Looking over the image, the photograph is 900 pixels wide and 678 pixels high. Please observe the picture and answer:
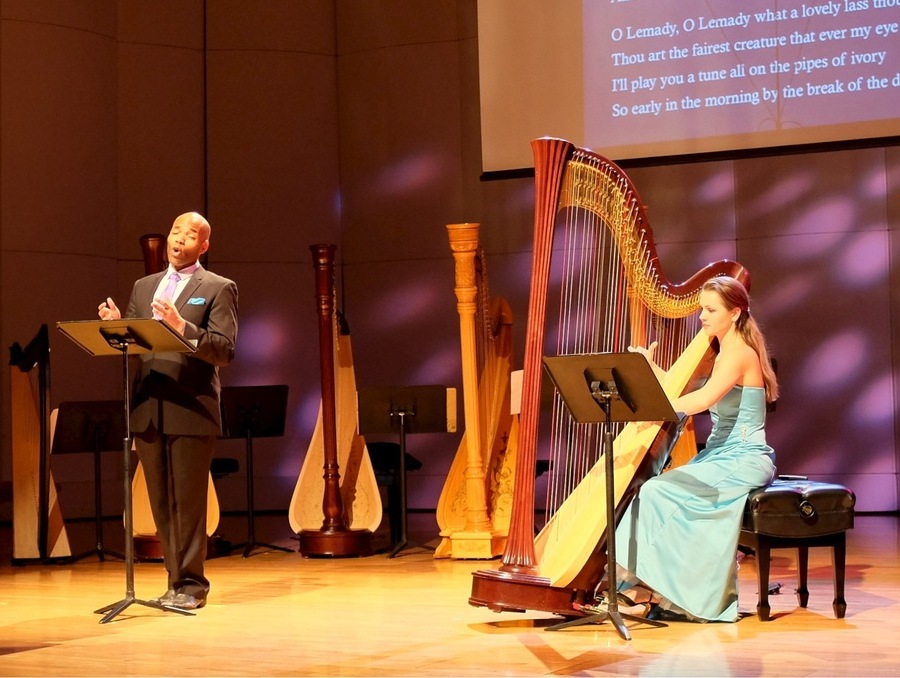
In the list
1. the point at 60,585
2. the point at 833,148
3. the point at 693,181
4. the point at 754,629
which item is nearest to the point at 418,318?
the point at 693,181

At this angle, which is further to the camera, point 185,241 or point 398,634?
point 185,241

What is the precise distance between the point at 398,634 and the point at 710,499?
1.15 m

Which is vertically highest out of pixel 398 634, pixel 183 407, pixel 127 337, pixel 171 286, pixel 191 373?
pixel 171 286

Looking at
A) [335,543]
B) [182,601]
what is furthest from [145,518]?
[182,601]

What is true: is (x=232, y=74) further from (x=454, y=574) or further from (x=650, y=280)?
(x=650, y=280)

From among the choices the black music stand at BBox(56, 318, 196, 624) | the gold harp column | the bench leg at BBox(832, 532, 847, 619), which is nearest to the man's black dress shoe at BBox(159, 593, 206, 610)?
the black music stand at BBox(56, 318, 196, 624)

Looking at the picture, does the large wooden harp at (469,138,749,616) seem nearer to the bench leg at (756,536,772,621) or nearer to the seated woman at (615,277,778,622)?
the seated woman at (615,277,778,622)

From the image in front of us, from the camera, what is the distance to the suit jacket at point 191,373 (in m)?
4.45

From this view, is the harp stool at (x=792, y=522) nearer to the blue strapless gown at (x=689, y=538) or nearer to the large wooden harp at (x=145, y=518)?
the blue strapless gown at (x=689, y=538)

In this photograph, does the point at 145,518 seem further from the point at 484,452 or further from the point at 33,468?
the point at 484,452

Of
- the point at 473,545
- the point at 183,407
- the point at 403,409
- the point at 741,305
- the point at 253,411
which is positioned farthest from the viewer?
the point at 253,411

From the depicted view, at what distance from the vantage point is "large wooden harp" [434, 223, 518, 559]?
6105 millimetres

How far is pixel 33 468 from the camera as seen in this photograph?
21.3 ft

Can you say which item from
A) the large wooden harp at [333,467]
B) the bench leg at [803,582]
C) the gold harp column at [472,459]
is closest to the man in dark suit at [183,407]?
the gold harp column at [472,459]
